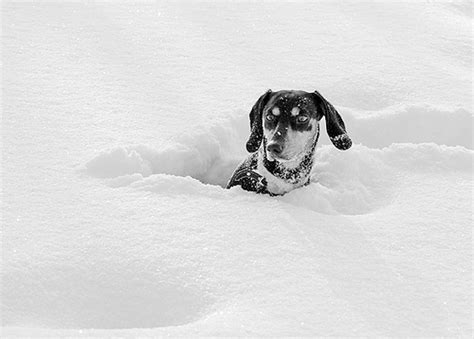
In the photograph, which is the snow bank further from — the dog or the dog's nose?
the dog's nose

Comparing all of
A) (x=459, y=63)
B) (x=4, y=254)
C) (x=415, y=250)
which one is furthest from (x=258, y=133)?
(x=459, y=63)

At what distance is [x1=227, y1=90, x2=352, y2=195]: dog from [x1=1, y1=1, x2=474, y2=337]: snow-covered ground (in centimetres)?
16

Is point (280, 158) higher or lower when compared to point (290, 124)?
lower

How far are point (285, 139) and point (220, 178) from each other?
941 mm

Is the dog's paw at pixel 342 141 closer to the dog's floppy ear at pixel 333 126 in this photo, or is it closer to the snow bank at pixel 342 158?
the dog's floppy ear at pixel 333 126

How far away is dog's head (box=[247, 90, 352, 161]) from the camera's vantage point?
3572 millimetres

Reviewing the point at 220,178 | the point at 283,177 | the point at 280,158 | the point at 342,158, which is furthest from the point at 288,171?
the point at 220,178

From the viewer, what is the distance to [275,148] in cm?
348

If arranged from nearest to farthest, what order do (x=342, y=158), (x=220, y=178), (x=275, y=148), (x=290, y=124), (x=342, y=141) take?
(x=275, y=148) → (x=290, y=124) → (x=342, y=141) → (x=342, y=158) → (x=220, y=178)

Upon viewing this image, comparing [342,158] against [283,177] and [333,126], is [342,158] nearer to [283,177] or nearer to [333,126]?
[333,126]

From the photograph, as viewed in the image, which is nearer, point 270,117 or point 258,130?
point 270,117

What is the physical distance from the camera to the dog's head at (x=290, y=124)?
141 inches

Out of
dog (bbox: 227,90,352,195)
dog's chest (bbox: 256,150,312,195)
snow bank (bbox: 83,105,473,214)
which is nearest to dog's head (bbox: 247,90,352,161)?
dog (bbox: 227,90,352,195)

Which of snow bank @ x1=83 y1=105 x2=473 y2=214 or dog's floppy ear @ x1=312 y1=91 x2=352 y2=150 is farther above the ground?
dog's floppy ear @ x1=312 y1=91 x2=352 y2=150
